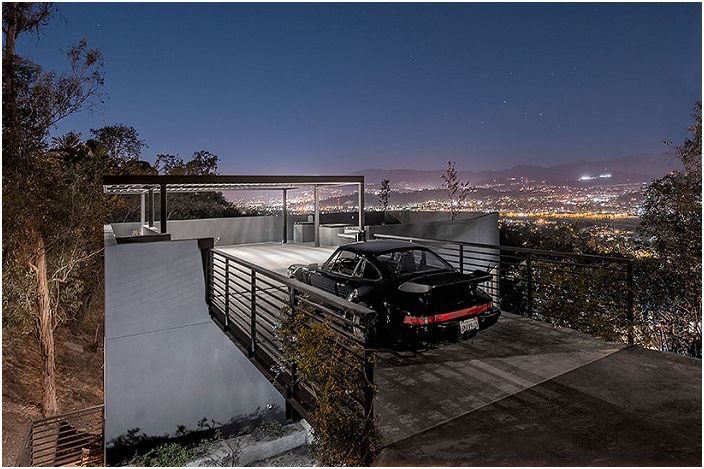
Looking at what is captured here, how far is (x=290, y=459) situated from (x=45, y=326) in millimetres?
9270

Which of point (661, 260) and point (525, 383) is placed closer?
point (525, 383)

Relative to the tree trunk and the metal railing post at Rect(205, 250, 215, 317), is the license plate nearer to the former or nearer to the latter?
the metal railing post at Rect(205, 250, 215, 317)

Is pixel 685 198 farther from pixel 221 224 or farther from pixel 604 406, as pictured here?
pixel 221 224

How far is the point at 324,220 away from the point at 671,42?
1256cm

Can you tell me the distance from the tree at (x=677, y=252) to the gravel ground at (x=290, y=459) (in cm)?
940

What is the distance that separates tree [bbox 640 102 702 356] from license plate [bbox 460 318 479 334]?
8.25 meters

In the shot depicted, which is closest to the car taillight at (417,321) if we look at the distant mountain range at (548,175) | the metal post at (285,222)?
the metal post at (285,222)

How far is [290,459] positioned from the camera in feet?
19.7

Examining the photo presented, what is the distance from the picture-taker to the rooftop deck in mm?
3201

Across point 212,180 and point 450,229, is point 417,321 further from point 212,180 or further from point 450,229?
point 450,229

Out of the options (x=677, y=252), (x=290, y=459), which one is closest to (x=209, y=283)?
(x=290, y=459)

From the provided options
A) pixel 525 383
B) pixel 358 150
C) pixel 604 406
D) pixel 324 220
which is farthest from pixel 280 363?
pixel 358 150

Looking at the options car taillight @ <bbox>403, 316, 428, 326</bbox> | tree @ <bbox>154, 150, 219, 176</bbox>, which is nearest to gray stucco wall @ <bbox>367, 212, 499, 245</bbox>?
car taillight @ <bbox>403, 316, 428, 326</bbox>

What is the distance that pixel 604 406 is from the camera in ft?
12.7
